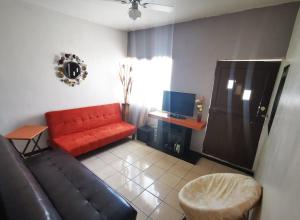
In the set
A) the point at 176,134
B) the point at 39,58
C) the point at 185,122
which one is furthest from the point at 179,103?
the point at 39,58

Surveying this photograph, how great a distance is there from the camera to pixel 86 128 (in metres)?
3.16

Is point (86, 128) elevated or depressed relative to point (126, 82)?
depressed

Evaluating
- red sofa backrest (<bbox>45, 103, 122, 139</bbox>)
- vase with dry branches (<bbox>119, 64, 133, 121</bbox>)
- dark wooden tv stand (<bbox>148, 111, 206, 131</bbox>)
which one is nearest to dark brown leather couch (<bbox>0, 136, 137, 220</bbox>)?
red sofa backrest (<bbox>45, 103, 122, 139</bbox>)

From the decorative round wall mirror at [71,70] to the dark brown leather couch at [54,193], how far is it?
1.51 m

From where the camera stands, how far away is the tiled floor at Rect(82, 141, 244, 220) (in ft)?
6.12

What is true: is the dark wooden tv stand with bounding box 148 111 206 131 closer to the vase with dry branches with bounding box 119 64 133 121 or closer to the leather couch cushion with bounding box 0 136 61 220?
the vase with dry branches with bounding box 119 64 133 121

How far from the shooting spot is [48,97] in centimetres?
277

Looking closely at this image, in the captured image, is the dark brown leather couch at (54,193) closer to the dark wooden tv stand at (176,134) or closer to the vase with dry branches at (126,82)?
the dark wooden tv stand at (176,134)

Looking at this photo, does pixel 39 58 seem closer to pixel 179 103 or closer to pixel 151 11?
pixel 151 11

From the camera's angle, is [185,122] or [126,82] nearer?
[185,122]

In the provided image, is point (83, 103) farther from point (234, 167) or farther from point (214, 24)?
point (234, 167)

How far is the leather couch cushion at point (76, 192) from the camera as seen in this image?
4.22ft

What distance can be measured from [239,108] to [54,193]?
9.03 feet

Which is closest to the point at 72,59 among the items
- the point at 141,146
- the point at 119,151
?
the point at 119,151
